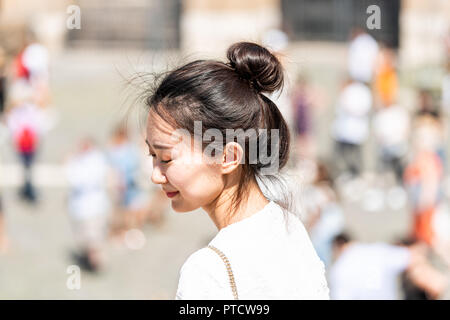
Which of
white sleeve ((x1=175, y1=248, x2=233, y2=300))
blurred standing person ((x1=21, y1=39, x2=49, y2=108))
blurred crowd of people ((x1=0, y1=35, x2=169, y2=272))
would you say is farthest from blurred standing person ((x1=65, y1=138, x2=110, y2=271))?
white sleeve ((x1=175, y1=248, x2=233, y2=300))

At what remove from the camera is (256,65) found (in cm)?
208

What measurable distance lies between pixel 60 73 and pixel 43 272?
9.26m

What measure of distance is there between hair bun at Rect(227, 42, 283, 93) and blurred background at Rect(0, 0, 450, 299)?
0.11 m

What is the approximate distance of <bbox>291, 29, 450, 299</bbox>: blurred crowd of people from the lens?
5.44 metres

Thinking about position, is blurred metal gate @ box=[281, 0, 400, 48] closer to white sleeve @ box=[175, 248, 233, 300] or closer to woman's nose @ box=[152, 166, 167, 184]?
woman's nose @ box=[152, 166, 167, 184]

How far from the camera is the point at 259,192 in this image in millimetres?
2053

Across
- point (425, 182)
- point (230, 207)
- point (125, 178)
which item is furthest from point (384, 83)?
point (230, 207)

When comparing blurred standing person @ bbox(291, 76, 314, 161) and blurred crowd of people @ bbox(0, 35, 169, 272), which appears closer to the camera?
blurred crowd of people @ bbox(0, 35, 169, 272)

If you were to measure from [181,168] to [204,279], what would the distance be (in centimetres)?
29

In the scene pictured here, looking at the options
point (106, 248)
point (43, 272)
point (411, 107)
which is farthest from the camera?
point (411, 107)

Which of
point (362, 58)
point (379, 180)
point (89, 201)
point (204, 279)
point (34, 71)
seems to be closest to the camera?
point (204, 279)

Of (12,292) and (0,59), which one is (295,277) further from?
(0,59)

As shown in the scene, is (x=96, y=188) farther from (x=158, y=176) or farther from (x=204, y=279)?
(x=204, y=279)

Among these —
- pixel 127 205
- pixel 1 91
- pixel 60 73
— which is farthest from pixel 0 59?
pixel 60 73
